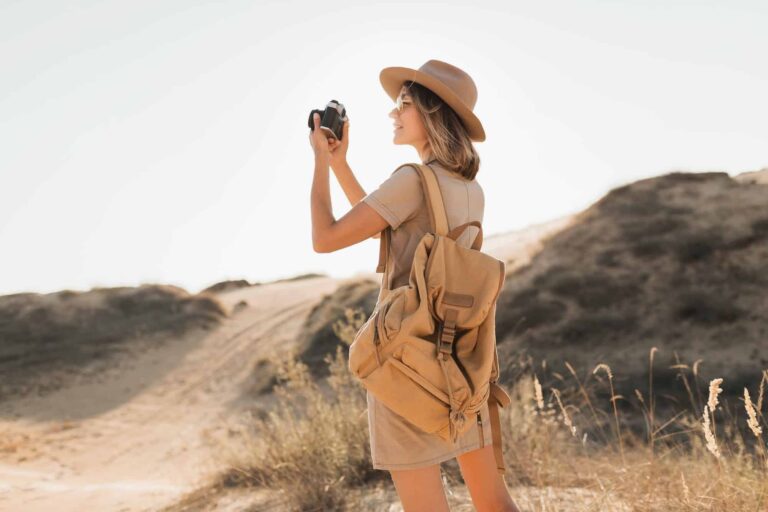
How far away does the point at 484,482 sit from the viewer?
2227 mm

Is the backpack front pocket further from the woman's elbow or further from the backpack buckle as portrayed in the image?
the woman's elbow

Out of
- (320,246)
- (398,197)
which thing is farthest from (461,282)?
(320,246)

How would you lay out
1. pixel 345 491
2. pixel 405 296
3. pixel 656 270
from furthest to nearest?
pixel 656 270 → pixel 345 491 → pixel 405 296

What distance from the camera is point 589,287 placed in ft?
48.2

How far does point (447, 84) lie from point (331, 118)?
377 mm

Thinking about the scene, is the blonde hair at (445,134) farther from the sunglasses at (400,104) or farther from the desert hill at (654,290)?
the desert hill at (654,290)

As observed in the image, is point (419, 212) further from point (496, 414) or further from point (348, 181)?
point (496, 414)

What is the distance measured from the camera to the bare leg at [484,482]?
87.4 inches

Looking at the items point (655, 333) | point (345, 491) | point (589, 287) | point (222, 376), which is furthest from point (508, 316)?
point (345, 491)

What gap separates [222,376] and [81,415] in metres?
3.31

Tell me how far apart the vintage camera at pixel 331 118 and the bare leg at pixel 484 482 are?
3.58 ft

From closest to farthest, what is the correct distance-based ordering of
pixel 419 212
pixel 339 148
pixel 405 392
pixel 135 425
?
pixel 405 392 < pixel 419 212 < pixel 339 148 < pixel 135 425

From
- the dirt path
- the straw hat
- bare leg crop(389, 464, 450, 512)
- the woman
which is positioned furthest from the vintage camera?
the dirt path

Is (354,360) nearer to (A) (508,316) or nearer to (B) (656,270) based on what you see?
(A) (508,316)
